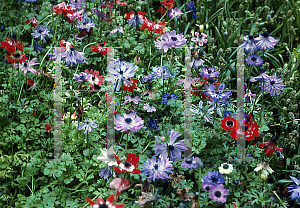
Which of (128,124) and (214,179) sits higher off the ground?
(128,124)

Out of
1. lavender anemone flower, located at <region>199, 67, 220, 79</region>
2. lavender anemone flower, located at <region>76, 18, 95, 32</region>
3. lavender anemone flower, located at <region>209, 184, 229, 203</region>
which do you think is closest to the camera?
lavender anemone flower, located at <region>209, 184, 229, 203</region>

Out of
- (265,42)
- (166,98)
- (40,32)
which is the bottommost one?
(166,98)

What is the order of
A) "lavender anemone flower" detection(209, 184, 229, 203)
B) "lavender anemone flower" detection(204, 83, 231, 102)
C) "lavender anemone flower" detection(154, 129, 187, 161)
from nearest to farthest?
1. "lavender anemone flower" detection(209, 184, 229, 203)
2. "lavender anemone flower" detection(154, 129, 187, 161)
3. "lavender anemone flower" detection(204, 83, 231, 102)

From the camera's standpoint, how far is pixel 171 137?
1.54m

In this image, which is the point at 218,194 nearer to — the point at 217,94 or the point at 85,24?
the point at 217,94

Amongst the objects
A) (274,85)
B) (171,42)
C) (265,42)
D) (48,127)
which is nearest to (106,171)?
(48,127)

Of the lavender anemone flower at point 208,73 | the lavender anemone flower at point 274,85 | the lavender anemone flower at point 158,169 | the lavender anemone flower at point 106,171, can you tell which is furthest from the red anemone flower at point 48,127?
the lavender anemone flower at point 274,85

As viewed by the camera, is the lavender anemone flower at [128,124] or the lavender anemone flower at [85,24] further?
the lavender anemone flower at [85,24]

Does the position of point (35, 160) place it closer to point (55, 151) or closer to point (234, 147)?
point (55, 151)

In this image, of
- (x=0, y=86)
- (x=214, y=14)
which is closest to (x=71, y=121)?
(x=0, y=86)

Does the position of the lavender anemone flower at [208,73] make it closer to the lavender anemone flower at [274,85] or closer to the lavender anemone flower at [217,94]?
the lavender anemone flower at [217,94]

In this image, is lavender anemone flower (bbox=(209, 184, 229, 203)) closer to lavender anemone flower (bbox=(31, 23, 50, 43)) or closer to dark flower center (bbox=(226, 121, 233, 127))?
dark flower center (bbox=(226, 121, 233, 127))

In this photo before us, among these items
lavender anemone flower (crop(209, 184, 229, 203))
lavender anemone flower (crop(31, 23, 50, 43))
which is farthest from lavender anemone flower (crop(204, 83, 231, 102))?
lavender anemone flower (crop(31, 23, 50, 43))

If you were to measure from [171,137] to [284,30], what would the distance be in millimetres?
1977
